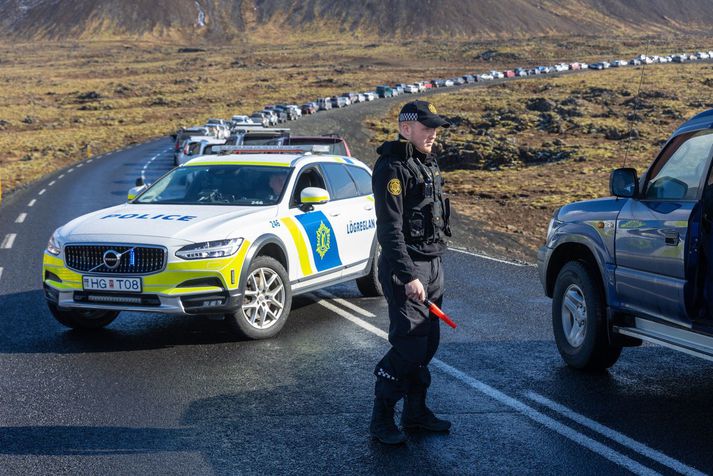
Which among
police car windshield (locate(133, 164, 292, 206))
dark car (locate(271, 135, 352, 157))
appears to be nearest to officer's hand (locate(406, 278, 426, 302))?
police car windshield (locate(133, 164, 292, 206))

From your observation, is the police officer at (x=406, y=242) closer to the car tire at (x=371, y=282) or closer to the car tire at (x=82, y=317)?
the car tire at (x=82, y=317)

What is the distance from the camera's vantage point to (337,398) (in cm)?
631

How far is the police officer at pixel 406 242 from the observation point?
5125 mm

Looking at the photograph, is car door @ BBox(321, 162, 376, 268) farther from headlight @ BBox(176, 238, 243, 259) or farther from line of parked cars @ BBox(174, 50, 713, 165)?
line of parked cars @ BBox(174, 50, 713, 165)

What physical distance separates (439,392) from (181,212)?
333cm

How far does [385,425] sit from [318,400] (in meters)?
1.06

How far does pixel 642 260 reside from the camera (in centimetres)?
619

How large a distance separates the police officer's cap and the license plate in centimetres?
336

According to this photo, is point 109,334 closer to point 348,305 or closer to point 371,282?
point 348,305

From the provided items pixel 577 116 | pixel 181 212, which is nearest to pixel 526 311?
pixel 181 212

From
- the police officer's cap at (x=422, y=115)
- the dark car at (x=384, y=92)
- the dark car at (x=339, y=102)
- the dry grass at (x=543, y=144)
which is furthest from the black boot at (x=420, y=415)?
the dark car at (x=384, y=92)

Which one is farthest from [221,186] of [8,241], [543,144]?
[543,144]

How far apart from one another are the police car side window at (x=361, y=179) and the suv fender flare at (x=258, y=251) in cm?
191

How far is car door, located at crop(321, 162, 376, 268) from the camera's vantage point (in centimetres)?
955
